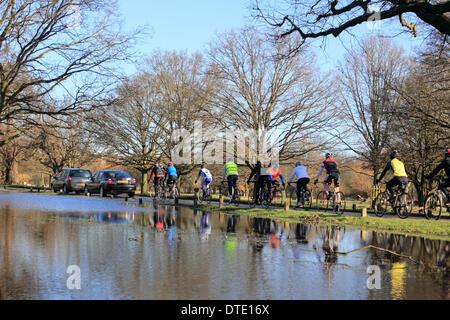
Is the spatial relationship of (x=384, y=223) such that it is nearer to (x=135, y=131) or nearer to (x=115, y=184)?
(x=115, y=184)

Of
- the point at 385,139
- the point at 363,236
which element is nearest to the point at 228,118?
the point at 385,139

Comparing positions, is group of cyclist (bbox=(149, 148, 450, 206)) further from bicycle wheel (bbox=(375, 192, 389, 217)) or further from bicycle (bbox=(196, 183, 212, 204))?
bicycle wheel (bbox=(375, 192, 389, 217))

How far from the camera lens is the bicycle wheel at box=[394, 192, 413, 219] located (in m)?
16.8

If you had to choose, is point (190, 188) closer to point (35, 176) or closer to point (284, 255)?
point (35, 176)

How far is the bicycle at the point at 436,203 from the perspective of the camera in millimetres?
15672

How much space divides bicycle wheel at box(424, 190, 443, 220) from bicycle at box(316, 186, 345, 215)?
3.40 m

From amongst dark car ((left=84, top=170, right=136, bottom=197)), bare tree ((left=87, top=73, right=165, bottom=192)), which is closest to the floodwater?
dark car ((left=84, top=170, right=136, bottom=197))

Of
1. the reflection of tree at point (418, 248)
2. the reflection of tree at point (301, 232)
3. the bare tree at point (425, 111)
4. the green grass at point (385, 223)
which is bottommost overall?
the reflection of tree at point (418, 248)

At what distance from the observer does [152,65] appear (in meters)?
42.4

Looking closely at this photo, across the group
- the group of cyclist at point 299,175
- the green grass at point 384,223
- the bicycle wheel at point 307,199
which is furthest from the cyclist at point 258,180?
the green grass at point 384,223

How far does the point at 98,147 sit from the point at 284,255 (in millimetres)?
37646

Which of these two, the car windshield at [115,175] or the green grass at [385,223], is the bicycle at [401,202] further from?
the car windshield at [115,175]

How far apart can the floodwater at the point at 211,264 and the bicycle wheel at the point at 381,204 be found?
5.41 meters

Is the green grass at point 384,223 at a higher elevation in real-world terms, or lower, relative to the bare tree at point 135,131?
lower
